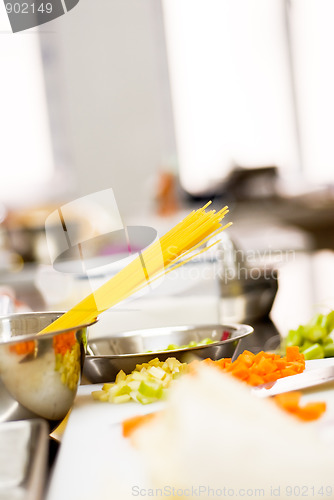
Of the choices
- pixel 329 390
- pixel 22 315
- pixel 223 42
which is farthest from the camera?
pixel 223 42

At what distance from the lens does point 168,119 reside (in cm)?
488

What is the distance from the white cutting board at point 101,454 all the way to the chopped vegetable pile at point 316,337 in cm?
25

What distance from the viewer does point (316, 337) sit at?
0.93 meters

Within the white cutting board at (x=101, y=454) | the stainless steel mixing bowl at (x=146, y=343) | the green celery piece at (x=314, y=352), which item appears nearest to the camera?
the white cutting board at (x=101, y=454)

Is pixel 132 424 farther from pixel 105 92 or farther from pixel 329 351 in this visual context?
pixel 105 92

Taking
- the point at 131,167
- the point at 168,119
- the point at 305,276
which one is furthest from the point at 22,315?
the point at 168,119

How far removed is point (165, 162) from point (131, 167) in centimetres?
29

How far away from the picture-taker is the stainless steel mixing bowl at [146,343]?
0.78 metres

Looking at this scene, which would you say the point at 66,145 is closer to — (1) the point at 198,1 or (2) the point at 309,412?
(1) the point at 198,1

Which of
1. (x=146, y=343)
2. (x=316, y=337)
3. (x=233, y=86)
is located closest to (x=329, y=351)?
(x=316, y=337)

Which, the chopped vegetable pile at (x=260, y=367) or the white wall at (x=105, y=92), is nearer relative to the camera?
the chopped vegetable pile at (x=260, y=367)

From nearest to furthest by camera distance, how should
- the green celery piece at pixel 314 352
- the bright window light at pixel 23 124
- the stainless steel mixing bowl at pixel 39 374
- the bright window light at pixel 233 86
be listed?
the stainless steel mixing bowl at pixel 39 374 < the green celery piece at pixel 314 352 < the bright window light at pixel 23 124 < the bright window light at pixel 233 86

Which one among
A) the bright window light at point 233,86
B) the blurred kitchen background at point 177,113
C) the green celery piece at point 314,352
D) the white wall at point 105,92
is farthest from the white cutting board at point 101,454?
the bright window light at point 233,86

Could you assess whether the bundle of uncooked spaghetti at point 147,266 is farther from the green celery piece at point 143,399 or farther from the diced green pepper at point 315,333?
the diced green pepper at point 315,333
